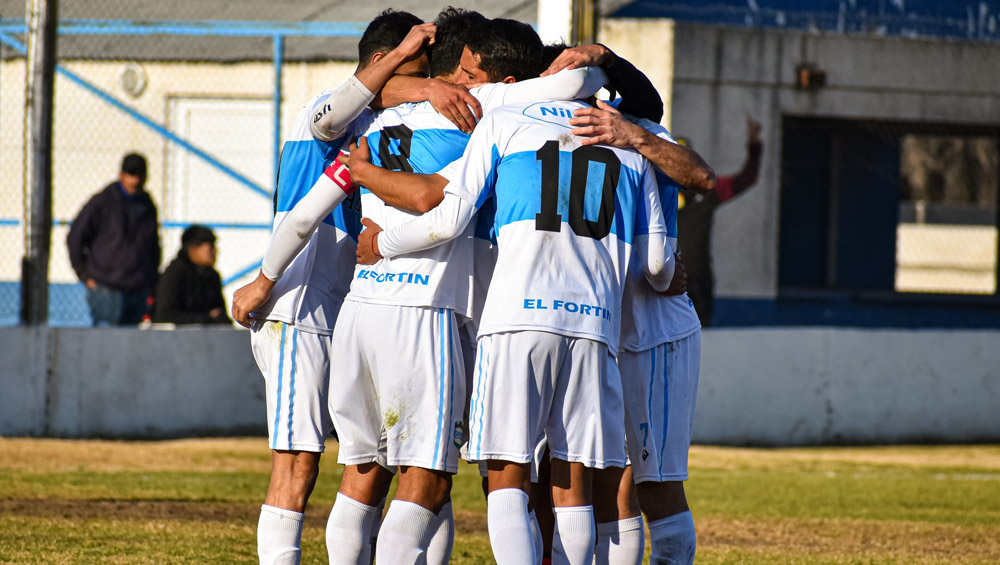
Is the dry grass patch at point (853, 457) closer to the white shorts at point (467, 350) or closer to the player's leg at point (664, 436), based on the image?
the player's leg at point (664, 436)

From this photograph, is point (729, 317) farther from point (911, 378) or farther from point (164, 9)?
point (164, 9)

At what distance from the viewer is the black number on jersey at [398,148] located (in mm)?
4074

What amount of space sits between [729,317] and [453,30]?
10.4 m

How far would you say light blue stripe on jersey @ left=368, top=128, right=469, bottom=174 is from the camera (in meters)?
4.05

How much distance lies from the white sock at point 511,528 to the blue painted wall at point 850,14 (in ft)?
34.2

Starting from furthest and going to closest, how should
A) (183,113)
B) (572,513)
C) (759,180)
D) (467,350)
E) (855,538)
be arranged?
(183,113), (759,180), (855,538), (467,350), (572,513)

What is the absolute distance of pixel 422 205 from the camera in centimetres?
389

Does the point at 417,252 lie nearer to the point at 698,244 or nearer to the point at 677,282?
the point at 677,282

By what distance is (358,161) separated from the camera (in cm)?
399

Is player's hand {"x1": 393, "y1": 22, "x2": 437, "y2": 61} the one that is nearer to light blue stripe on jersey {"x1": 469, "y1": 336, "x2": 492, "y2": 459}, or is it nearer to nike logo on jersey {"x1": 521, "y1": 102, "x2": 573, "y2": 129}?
nike logo on jersey {"x1": 521, "y1": 102, "x2": 573, "y2": 129}

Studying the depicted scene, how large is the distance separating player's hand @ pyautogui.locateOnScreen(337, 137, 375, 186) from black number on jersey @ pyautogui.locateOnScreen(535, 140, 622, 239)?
584mm

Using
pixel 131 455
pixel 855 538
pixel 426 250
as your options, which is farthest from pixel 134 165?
pixel 426 250

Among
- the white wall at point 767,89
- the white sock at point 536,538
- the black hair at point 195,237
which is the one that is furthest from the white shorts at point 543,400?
the white wall at point 767,89

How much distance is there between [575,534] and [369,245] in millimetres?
1111
